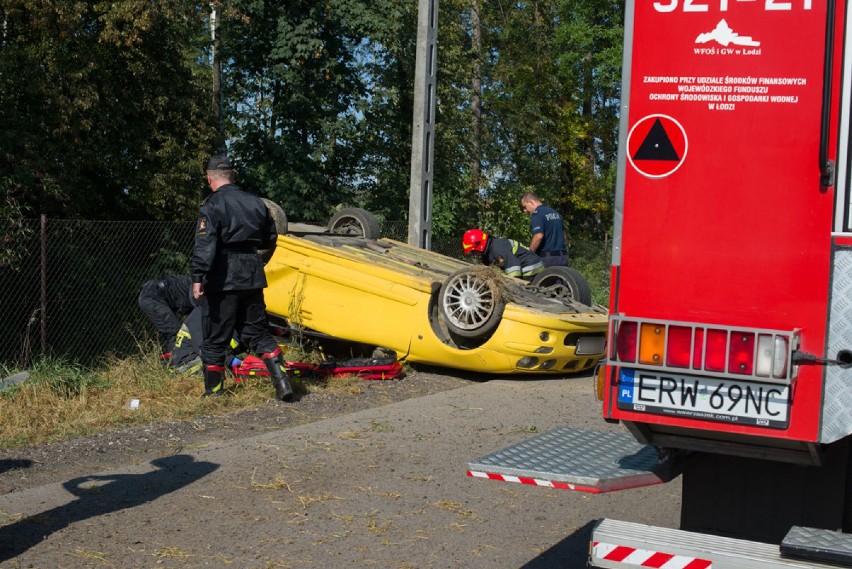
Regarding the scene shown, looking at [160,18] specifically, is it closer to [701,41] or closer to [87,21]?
[87,21]

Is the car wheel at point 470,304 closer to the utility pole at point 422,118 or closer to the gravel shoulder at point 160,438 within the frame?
the gravel shoulder at point 160,438

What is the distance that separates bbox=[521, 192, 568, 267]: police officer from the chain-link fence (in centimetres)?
476

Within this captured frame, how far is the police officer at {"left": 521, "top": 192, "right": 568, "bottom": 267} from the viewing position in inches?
483

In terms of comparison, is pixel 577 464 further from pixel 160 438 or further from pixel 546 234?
pixel 546 234

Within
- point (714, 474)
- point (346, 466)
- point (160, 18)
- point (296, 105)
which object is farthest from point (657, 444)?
point (296, 105)

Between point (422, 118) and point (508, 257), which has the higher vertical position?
point (422, 118)

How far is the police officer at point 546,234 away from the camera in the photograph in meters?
12.3

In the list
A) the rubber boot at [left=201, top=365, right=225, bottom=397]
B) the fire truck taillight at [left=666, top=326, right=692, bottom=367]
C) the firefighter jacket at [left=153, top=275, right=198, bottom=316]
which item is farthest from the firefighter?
the fire truck taillight at [left=666, top=326, right=692, bottom=367]

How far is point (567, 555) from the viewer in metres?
5.12

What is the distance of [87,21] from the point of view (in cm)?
1587

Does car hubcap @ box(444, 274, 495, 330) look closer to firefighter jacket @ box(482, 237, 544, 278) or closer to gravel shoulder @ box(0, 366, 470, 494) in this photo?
gravel shoulder @ box(0, 366, 470, 494)

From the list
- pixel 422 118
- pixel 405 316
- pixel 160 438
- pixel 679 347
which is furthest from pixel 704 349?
pixel 422 118

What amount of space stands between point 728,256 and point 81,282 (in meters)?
11.5

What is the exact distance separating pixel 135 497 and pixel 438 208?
60.7 ft
